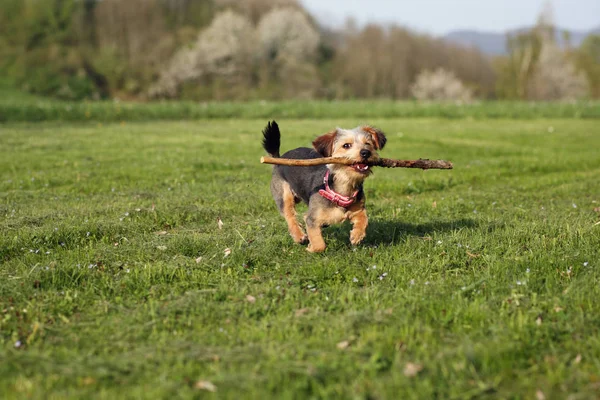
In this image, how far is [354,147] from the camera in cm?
584

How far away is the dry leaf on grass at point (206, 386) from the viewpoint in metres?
3.30

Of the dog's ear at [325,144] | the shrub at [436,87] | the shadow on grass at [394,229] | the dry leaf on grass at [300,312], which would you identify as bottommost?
the dry leaf on grass at [300,312]

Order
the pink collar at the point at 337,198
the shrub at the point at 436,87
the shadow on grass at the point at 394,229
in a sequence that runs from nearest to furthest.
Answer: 1. the pink collar at the point at 337,198
2. the shadow on grass at the point at 394,229
3. the shrub at the point at 436,87

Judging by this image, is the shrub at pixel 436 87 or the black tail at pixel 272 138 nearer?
the black tail at pixel 272 138

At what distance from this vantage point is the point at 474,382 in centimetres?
335

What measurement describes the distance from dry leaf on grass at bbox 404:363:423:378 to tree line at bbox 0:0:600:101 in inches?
1807

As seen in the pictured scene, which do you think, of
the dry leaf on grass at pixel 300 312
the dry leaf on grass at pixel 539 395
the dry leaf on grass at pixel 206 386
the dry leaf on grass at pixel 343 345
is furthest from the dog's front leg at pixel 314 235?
the dry leaf on grass at pixel 539 395

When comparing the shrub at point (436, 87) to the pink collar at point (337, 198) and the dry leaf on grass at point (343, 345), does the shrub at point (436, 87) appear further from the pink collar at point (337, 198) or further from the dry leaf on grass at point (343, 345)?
the dry leaf on grass at point (343, 345)

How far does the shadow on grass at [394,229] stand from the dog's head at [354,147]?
94cm

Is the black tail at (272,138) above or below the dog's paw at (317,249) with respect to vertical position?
above

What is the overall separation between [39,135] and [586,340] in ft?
52.0

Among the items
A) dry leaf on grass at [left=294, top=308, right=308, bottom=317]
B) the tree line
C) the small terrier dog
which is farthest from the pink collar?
the tree line

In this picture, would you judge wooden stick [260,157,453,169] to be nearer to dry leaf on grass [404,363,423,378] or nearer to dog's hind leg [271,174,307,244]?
dog's hind leg [271,174,307,244]

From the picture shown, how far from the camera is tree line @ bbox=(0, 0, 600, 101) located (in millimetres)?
49594
